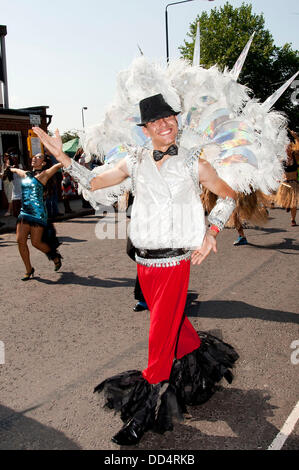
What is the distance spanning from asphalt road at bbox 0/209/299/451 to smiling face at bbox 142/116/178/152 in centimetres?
186

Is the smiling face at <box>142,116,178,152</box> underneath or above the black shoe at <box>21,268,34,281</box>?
above

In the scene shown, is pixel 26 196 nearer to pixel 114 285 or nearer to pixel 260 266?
pixel 114 285

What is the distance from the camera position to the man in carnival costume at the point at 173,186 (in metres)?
2.92

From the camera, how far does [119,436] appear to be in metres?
2.81

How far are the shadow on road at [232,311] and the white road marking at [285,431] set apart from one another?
6.03 feet

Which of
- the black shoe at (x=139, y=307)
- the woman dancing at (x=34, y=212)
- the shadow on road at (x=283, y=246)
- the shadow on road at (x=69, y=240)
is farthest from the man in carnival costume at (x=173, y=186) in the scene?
the shadow on road at (x=69, y=240)

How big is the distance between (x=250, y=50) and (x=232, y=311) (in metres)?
37.1

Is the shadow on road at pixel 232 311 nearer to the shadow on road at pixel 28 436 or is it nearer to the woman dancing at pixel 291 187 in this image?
the shadow on road at pixel 28 436

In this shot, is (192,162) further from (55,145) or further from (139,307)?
(139,307)

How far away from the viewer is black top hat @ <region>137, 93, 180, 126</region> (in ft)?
9.37

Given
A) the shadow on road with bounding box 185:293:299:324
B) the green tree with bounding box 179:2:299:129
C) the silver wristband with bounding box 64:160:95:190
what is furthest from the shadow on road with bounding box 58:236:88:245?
the green tree with bounding box 179:2:299:129

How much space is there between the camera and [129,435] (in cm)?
279

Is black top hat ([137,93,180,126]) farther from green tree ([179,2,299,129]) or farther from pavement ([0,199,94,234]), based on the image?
green tree ([179,2,299,129])
